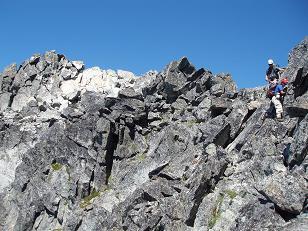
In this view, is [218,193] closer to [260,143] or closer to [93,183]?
→ [260,143]

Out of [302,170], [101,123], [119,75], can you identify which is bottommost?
[302,170]

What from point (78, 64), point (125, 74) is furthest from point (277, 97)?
point (78, 64)

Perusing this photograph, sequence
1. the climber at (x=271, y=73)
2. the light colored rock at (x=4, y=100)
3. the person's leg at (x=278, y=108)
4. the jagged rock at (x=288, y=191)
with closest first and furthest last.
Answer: the jagged rock at (x=288, y=191), the person's leg at (x=278, y=108), the climber at (x=271, y=73), the light colored rock at (x=4, y=100)

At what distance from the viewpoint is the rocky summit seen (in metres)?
34.7

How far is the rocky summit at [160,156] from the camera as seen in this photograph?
34.7m

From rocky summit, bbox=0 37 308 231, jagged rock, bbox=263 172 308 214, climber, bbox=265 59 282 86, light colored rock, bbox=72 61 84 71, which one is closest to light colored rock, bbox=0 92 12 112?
rocky summit, bbox=0 37 308 231

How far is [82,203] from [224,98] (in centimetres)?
2154

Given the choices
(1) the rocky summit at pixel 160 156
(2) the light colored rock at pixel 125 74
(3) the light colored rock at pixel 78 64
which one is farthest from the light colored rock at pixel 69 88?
(2) the light colored rock at pixel 125 74

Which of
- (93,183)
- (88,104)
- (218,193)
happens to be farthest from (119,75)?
(218,193)

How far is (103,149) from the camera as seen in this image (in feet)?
181

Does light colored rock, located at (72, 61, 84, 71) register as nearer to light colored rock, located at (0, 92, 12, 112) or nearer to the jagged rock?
light colored rock, located at (0, 92, 12, 112)

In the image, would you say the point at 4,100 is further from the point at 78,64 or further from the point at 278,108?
the point at 278,108

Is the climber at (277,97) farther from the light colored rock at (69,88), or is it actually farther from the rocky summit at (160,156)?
the light colored rock at (69,88)

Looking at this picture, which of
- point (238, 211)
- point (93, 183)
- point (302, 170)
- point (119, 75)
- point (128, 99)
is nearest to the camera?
point (302, 170)
